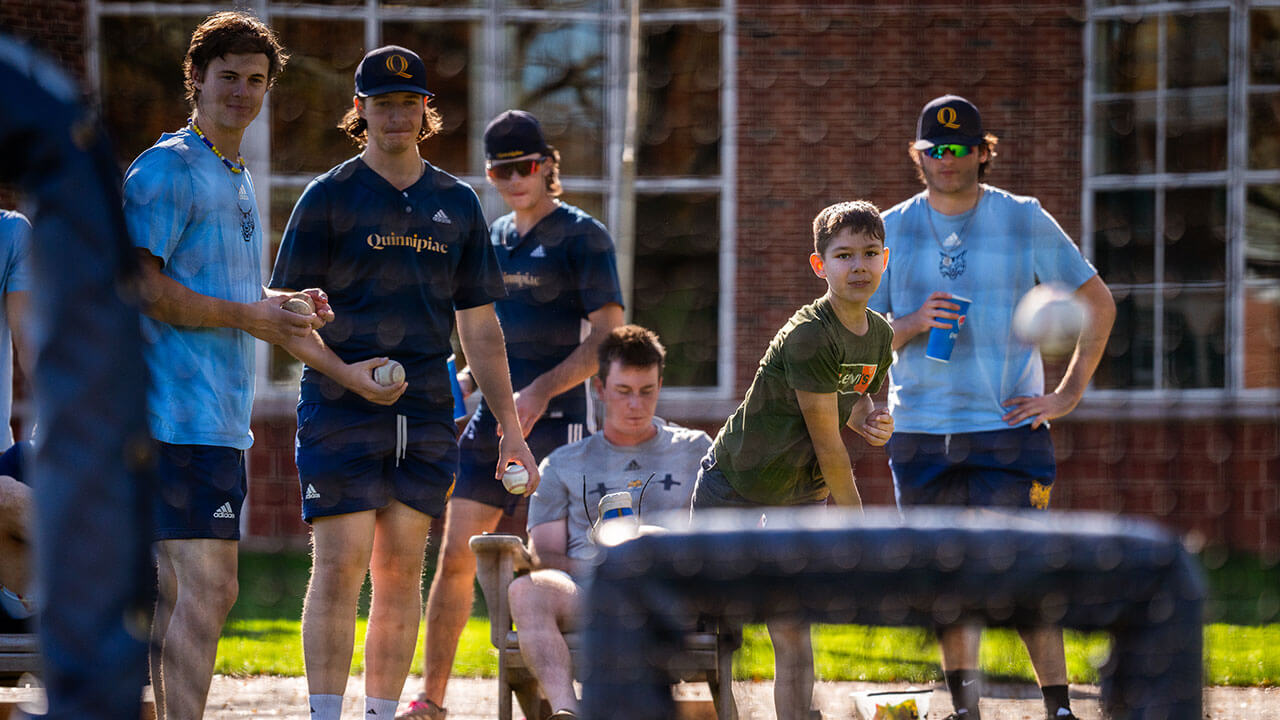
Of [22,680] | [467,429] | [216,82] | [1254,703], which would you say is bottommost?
[1254,703]

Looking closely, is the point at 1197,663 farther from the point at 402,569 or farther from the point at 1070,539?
the point at 402,569

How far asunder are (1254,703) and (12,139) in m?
4.46

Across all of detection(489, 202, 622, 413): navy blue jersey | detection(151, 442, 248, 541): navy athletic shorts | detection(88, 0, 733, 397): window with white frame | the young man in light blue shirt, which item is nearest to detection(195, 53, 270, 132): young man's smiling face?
the young man in light blue shirt

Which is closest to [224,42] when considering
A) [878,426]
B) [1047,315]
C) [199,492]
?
[199,492]

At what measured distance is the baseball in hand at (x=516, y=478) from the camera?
3.62m

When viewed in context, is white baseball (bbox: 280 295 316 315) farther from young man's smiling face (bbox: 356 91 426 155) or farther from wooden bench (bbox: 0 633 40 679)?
wooden bench (bbox: 0 633 40 679)

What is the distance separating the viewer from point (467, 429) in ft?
14.4

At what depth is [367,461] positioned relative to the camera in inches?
131

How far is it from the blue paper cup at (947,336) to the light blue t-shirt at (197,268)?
1953mm

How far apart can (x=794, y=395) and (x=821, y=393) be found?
0.14 metres

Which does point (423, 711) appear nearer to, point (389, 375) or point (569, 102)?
point (389, 375)

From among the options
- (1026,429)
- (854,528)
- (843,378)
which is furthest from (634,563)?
(1026,429)

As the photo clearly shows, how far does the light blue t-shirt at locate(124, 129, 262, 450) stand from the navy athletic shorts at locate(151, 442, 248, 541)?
0.11ft

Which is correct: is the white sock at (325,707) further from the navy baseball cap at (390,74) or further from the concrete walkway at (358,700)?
the navy baseball cap at (390,74)
